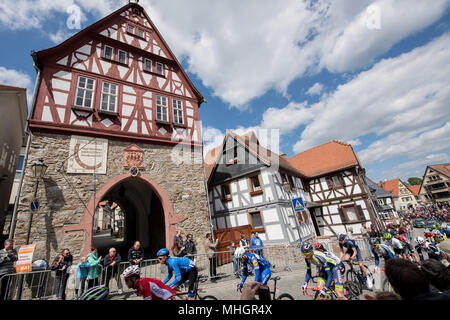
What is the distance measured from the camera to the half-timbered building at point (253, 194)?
42.5 ft

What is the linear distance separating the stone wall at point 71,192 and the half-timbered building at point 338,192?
13.5 m

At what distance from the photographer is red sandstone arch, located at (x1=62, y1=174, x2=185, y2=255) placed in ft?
23.4

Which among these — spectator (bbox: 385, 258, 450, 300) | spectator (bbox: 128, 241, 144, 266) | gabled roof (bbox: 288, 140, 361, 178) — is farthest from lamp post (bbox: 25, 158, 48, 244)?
gabled roof (bbox: 288, 140, 361, 178)

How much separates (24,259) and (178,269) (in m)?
5.03

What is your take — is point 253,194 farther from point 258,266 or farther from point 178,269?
point 178,269

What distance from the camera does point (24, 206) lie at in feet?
21.4

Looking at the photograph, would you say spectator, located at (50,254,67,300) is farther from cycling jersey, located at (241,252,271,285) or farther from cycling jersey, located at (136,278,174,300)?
cycling jersey, located at (241,252,271,285)

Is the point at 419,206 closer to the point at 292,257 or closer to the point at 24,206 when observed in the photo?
the point at 292,257

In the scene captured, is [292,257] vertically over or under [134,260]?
under

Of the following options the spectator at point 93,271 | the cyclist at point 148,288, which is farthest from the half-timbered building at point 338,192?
the cyclist at point 148,288

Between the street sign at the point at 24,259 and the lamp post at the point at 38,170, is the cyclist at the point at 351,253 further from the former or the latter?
the lamp post at the point at 38,170

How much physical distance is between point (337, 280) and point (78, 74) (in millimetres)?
12410

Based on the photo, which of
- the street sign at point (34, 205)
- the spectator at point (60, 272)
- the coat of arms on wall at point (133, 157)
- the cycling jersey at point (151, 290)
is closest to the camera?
the cycling jersey at point (151, 290)
